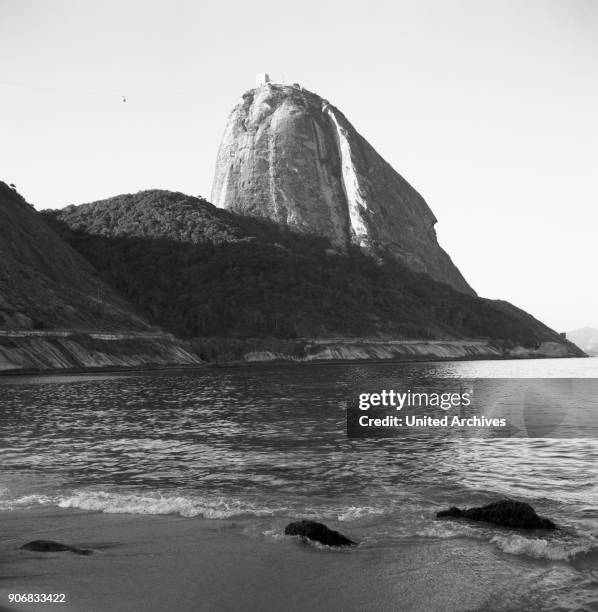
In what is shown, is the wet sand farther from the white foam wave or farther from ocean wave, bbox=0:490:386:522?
ocean wave, bbox=0:490:386:522

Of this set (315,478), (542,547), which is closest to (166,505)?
(315,478)

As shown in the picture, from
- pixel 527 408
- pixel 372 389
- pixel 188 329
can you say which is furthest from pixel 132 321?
pixel 527 408

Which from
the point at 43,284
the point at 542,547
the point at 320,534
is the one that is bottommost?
the point at 542,547

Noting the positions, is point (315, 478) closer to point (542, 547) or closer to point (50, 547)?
point (542, 547)

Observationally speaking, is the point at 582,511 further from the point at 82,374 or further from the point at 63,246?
the point at 63,246

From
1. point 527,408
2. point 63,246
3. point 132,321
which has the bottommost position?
point 527,408

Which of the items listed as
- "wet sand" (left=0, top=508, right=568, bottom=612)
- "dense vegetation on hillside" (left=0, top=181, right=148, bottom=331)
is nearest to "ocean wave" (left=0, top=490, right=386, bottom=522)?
"wet sand" (left=0, top=508, right=568, bottom=612)
